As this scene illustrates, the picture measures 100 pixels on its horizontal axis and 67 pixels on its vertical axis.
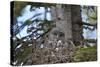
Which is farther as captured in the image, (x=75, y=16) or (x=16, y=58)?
(x=75, y=16)

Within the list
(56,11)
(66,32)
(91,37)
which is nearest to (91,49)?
(91,37)

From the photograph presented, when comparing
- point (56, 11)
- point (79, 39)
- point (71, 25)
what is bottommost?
point (79, 39)

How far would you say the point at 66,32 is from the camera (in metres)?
2.18

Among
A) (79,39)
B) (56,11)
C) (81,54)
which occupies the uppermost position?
(56,11)

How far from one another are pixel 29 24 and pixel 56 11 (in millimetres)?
327

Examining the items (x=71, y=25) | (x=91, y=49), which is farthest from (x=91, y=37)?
(x=71, y=25)

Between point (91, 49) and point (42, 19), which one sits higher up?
point (42, 19)

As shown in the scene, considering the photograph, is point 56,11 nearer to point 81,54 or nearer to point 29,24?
point 29,24

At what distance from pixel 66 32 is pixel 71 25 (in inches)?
3.9

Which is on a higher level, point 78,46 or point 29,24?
point 29,24
